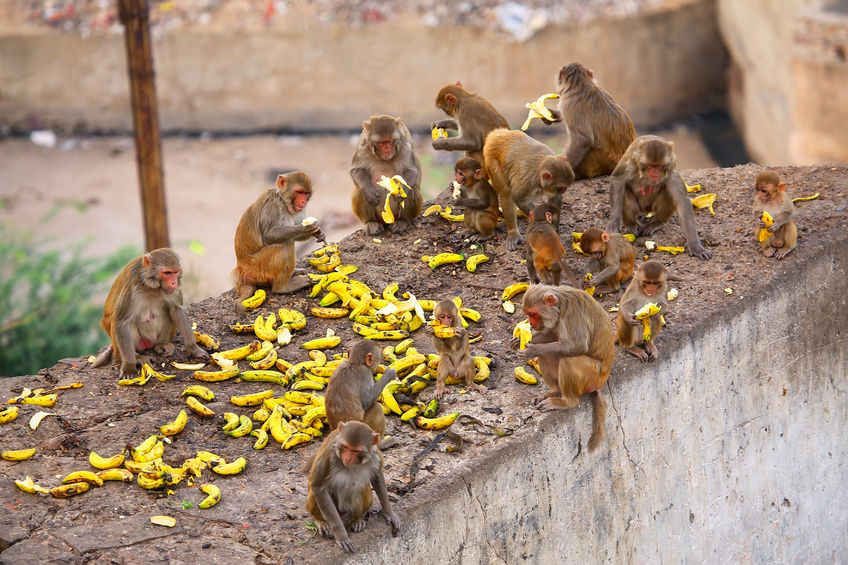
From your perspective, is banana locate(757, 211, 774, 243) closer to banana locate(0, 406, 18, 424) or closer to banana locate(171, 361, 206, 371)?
banana locate(171, 361, 206, 371)

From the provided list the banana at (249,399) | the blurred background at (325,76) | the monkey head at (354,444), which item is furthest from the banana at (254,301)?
the blurred background at (325,76)

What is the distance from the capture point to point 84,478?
254 inches

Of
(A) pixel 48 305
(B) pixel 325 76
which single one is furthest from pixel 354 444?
(B) pixel 325 76

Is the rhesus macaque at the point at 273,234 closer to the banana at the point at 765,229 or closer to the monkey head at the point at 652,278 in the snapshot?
the monkey head at the point at 652,278

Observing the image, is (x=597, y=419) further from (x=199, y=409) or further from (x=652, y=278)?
(x=199, y=409)

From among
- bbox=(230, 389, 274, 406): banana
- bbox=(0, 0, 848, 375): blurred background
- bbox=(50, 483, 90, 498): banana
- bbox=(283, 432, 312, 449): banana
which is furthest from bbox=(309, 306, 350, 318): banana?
bbox=(0, 0, 848, 375): blurred background

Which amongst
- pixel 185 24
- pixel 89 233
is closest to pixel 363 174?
pixel 89 233

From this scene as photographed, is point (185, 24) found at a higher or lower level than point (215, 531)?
higher

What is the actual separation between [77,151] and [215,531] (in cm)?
1504

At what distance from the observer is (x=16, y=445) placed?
6973mm

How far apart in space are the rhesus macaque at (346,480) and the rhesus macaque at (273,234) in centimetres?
299

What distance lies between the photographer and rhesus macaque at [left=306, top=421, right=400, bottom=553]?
538 centimetres

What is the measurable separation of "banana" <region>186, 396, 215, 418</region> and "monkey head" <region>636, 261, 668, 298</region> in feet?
9.71

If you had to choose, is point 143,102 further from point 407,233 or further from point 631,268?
point 631,268
